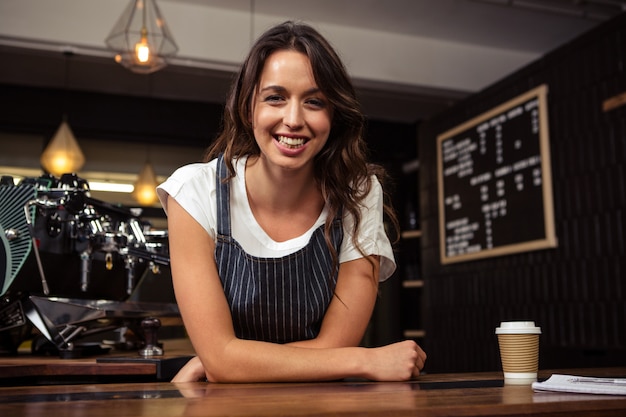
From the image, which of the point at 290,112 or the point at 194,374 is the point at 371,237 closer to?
the point at 290,112

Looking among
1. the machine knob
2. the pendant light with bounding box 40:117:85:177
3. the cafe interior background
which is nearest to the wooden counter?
the machine knob

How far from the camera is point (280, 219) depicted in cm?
158

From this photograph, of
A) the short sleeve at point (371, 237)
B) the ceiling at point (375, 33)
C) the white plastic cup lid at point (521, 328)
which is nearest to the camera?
the white plastic cup lid at point (521, 328)

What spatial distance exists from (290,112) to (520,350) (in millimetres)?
623

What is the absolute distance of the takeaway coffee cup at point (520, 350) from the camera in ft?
3.75

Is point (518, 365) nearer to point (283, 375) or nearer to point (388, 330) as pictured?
point (283, 375)

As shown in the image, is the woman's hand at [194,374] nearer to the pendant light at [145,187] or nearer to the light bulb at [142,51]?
the light bulb at [142,51]

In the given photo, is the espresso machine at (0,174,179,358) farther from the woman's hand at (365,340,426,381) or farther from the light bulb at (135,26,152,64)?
the light bulb at (135,26,152,64)

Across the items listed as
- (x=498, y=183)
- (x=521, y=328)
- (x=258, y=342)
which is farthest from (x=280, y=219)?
(x=498, y=183)

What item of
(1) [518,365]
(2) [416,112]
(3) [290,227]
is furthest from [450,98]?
(1) [518,365]

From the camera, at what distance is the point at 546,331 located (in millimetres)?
3561

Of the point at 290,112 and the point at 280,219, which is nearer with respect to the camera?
the point at 290,112

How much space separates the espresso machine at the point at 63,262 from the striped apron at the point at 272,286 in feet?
1.20

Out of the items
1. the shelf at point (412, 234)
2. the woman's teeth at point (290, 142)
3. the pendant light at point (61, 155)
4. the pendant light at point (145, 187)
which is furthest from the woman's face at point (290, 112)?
the shelf at point (412, 234)
